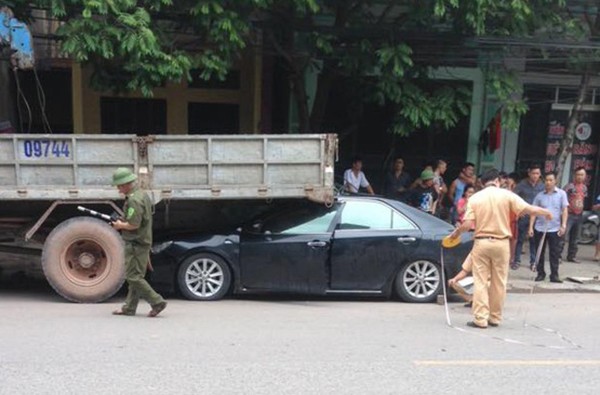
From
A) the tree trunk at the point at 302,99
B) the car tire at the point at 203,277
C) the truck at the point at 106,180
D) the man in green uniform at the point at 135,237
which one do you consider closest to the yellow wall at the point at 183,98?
the tree trunk at the point at 302,99

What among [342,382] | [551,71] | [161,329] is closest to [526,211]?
[342,382]

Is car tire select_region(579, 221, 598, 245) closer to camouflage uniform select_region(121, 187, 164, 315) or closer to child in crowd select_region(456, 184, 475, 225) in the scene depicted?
child in crowd select_region(456, 184, 475, 225)

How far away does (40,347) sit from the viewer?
5355mm

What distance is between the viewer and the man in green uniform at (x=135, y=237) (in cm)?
638

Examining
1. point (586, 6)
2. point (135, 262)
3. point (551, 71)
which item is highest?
point (586, 6)

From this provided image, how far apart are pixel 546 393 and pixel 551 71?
1055cm

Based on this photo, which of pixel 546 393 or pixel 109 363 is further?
pixel 109 363

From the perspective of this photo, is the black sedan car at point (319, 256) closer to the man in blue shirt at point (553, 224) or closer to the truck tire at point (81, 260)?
the truck tire at point (81, 260)

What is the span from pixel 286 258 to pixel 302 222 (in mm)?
526

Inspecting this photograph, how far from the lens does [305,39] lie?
985 centimetres

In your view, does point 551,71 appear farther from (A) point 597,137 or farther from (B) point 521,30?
(B) point 521,30

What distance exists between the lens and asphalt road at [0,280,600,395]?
15.1 feet

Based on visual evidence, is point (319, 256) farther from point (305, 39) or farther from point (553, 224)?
point (553, 224)

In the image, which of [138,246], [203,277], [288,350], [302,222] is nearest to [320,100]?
[302,222]
